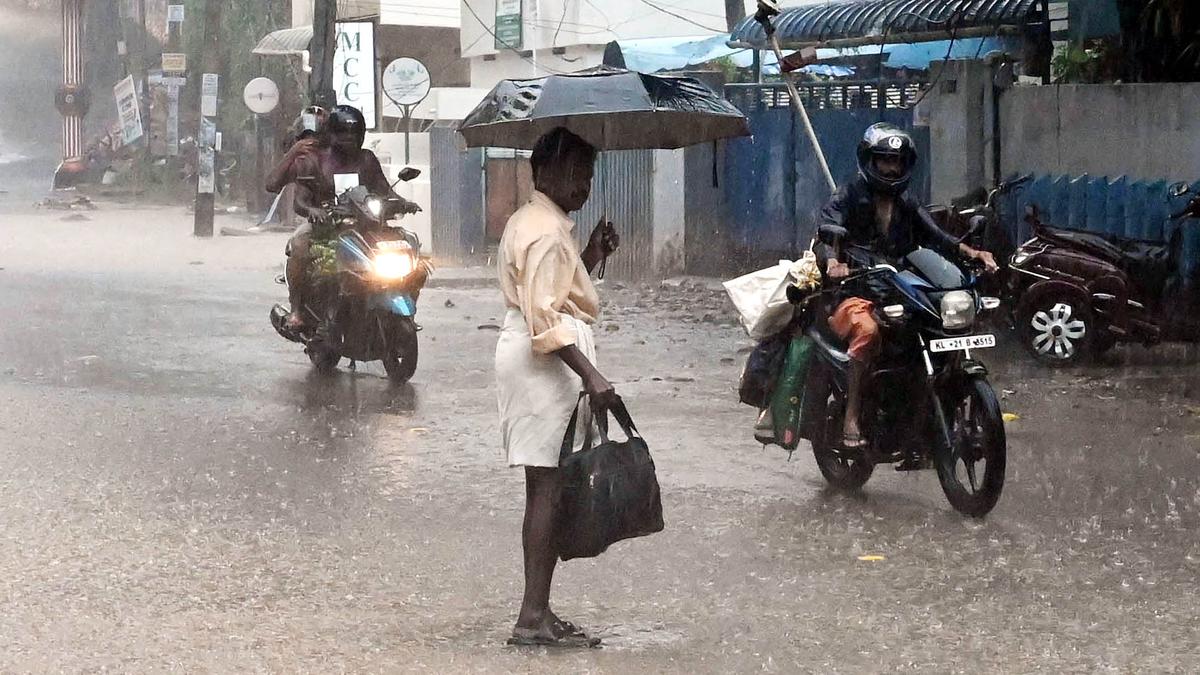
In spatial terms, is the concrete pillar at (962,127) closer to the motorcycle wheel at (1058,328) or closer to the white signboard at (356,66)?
the motorcycle wheel at (1058,328)

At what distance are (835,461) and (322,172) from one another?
5.46 meters

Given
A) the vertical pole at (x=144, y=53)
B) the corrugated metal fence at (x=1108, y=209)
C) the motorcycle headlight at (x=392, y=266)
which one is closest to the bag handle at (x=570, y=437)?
the motorcycle headlight at (x=392, y=266)

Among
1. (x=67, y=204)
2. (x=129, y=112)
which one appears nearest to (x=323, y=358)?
(x=67, y=204)

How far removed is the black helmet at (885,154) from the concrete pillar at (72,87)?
48360mm

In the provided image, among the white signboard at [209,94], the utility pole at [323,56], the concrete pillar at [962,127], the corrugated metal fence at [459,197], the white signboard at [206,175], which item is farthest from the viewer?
the white signboard at [209,94]

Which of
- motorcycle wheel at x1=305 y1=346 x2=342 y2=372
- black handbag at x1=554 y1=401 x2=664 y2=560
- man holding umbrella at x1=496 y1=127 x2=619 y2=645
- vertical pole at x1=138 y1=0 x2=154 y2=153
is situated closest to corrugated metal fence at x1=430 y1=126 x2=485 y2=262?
motorcycle wheel at x1=305 y1=346 x2=342 y2=372

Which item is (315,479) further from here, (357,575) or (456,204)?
(456,204)

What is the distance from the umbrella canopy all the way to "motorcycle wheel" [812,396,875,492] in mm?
1965

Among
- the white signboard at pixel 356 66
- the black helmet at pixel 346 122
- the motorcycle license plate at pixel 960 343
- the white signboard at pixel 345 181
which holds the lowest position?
the motorcycle license plate at pixel 960 343

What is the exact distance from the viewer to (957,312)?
7.11 meters

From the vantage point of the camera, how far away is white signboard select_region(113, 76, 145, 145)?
50.2 meters

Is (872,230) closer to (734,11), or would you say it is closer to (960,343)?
(960,343)

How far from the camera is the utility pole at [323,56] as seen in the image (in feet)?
69.3

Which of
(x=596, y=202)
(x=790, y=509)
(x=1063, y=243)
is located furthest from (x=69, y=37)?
(x=790, y=509)
